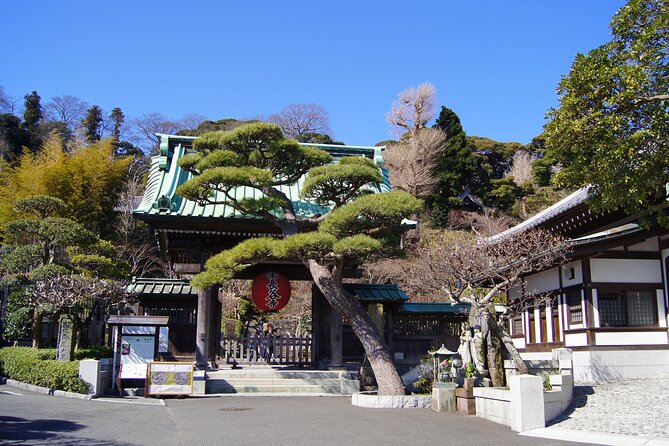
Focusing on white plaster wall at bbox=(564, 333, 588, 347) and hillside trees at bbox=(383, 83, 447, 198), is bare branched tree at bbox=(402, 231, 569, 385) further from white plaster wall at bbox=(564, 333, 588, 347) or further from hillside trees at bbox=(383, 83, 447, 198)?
hillside trees at bbox=(383, 83, 447, 198)

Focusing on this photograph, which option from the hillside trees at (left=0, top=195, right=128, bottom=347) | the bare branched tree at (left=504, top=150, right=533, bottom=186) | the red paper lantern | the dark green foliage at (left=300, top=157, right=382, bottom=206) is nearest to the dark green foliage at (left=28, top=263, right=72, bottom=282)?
the hillside trees at (left=0, top=195, right=128, bottom=347)

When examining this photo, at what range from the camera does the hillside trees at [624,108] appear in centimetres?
890

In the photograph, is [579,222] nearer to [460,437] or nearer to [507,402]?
[507,402]

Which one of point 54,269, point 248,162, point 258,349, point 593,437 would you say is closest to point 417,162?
point 258,349

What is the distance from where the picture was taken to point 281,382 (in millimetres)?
14672

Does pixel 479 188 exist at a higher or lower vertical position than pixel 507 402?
higher

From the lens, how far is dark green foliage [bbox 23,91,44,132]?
5273cm

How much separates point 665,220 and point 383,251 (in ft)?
18.3

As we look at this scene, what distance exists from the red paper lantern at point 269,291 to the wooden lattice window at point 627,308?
8579 mm

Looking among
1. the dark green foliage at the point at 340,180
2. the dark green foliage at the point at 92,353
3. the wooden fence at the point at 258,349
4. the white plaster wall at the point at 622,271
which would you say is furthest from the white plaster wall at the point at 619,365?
the dark green foliage at the point at 92,353

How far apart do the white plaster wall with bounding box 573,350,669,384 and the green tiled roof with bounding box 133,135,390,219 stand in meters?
6.93

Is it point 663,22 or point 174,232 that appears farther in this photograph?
point 174,232

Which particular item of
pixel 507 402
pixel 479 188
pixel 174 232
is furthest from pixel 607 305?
pixel 479 188

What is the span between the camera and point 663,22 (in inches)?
341
